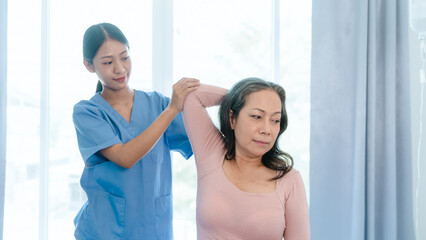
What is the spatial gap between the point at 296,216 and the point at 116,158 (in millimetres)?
649

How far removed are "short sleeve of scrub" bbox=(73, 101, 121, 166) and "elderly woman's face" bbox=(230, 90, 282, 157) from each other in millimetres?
463

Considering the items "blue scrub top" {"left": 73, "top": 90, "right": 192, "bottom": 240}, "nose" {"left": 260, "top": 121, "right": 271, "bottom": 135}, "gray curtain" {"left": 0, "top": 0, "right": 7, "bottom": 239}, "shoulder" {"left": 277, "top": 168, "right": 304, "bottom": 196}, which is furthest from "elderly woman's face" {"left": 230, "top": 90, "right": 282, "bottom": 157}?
"gray curtain" {"left": 0, "top": 0, "right": 7, "bottom": 239}

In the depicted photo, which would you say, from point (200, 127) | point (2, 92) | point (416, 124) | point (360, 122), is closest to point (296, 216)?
point (200, 127)

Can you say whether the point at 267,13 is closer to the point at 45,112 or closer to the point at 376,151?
the point at 376,151

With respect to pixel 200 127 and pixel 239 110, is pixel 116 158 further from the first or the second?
pixel 239 110

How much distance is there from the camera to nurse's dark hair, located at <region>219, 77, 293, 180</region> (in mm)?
1273

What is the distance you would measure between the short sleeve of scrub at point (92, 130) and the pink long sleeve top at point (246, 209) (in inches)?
14.0

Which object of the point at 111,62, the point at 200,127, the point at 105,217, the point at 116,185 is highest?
the point at 111,62

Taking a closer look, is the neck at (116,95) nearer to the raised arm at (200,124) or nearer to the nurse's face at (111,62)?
the nurse's face at (111,62)

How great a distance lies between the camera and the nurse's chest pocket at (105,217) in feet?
4.55

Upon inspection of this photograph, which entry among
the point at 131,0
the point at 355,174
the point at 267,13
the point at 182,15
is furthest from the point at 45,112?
the point at 355,174

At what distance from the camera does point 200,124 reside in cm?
133

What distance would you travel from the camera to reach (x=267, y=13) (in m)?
2.13

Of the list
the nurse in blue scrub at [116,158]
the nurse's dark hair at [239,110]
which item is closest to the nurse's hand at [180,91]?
the nurse in blue scrub at [116,158]
